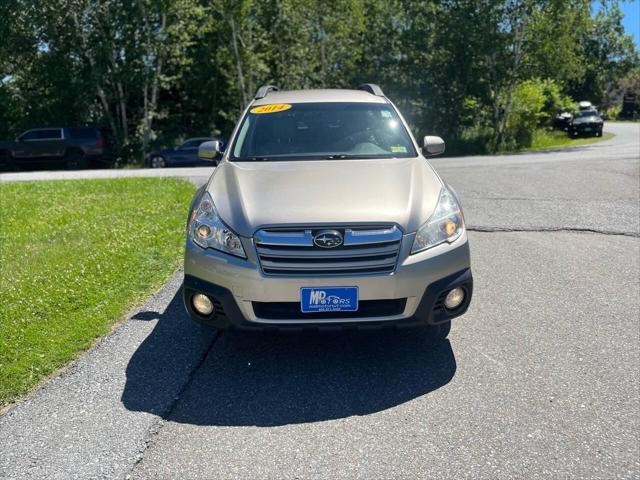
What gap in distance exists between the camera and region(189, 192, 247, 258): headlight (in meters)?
3.93

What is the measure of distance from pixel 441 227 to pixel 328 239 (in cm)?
78

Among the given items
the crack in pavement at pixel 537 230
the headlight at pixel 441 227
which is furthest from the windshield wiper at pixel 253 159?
the crack in pavement at pixel 537 230

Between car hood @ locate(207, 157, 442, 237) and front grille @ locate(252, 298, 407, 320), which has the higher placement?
car hood @ locate(207, 157, 442, 237)

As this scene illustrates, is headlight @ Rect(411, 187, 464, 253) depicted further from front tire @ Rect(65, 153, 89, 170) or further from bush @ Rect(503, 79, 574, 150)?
bush @ Rect(503, 79, 574, 150)

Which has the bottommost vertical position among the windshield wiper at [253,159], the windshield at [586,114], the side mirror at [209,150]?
the windshield at [586,114]

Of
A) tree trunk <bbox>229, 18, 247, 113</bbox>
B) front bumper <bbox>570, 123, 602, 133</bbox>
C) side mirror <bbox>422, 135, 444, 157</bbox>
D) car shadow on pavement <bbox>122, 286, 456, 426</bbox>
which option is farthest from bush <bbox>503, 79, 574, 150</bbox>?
→ car shadow on pavement <bbox>122, 286, 456, 426</bbox>

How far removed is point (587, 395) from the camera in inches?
148

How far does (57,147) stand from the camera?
25047mm

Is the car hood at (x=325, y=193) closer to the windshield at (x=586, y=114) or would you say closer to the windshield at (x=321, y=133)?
the windshield at (x=321, y=133)

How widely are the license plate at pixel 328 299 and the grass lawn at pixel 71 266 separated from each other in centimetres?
176

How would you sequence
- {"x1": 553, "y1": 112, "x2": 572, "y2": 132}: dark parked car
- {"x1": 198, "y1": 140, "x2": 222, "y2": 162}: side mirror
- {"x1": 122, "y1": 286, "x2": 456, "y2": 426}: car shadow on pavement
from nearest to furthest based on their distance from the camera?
{"x1": 122, "y1": 286, "x2": 456, "y2": 426}: car shadow on pavement → {"x1": 198, "y1": 140, "x2": 222, "y2": 162}: side mirror → {"x1": 553, "y1": 112, "x2": 572, "y2": 132}: dark parked car

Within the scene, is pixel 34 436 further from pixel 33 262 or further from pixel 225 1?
pixel 225 1

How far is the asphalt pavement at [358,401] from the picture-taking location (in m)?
3.11

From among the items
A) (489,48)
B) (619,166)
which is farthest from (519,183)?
(489,48)
